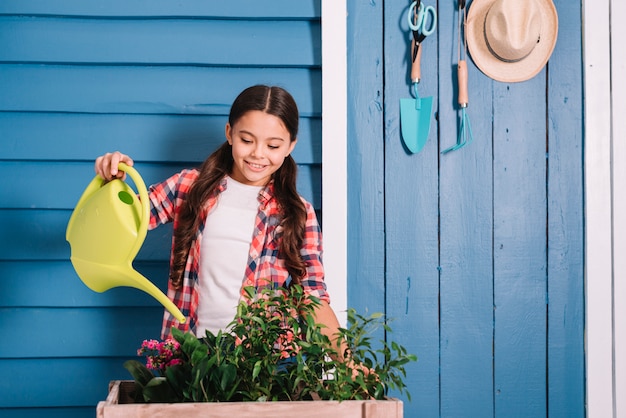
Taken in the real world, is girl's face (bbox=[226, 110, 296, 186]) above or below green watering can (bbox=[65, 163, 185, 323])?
above

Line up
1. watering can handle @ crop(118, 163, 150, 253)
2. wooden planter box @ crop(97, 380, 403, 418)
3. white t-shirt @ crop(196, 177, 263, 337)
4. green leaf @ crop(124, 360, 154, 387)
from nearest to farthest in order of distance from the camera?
wooden planter box @ crop(97, 380, 403, 418)
green leaf @ crop(124, 360, 154, 387)
watering can handle @ crop(118, 163, 150, 253)
white t-shirt @ crop(196, 177, 263, 337)

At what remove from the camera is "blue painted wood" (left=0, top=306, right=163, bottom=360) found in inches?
75.8

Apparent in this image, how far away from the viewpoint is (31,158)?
1.93 m

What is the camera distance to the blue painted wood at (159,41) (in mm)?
1944

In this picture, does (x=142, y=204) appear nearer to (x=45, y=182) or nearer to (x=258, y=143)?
(x=258, y=143)

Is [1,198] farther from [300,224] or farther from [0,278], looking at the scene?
[300,224]

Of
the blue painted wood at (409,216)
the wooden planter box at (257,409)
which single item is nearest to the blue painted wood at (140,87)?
the blue painted wood at (409,216)

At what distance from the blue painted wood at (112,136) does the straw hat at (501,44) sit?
59 centimetres

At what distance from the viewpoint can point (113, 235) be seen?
4.51 ft

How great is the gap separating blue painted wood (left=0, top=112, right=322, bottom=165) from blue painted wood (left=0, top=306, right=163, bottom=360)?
17.0 inches

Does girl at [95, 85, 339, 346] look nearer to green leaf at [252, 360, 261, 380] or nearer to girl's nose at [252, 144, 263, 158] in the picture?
girl's nose at [252, 144, 263, 158]

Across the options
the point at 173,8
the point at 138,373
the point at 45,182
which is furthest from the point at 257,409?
the point at 173,8

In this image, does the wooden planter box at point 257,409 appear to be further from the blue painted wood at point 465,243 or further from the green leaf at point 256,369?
the blue painted wood at point 465,243

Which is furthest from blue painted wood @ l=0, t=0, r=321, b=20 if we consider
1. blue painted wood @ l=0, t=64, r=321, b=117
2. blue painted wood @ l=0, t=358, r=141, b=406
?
blue painted wood @ l=0, t=358, r=141, b=406
